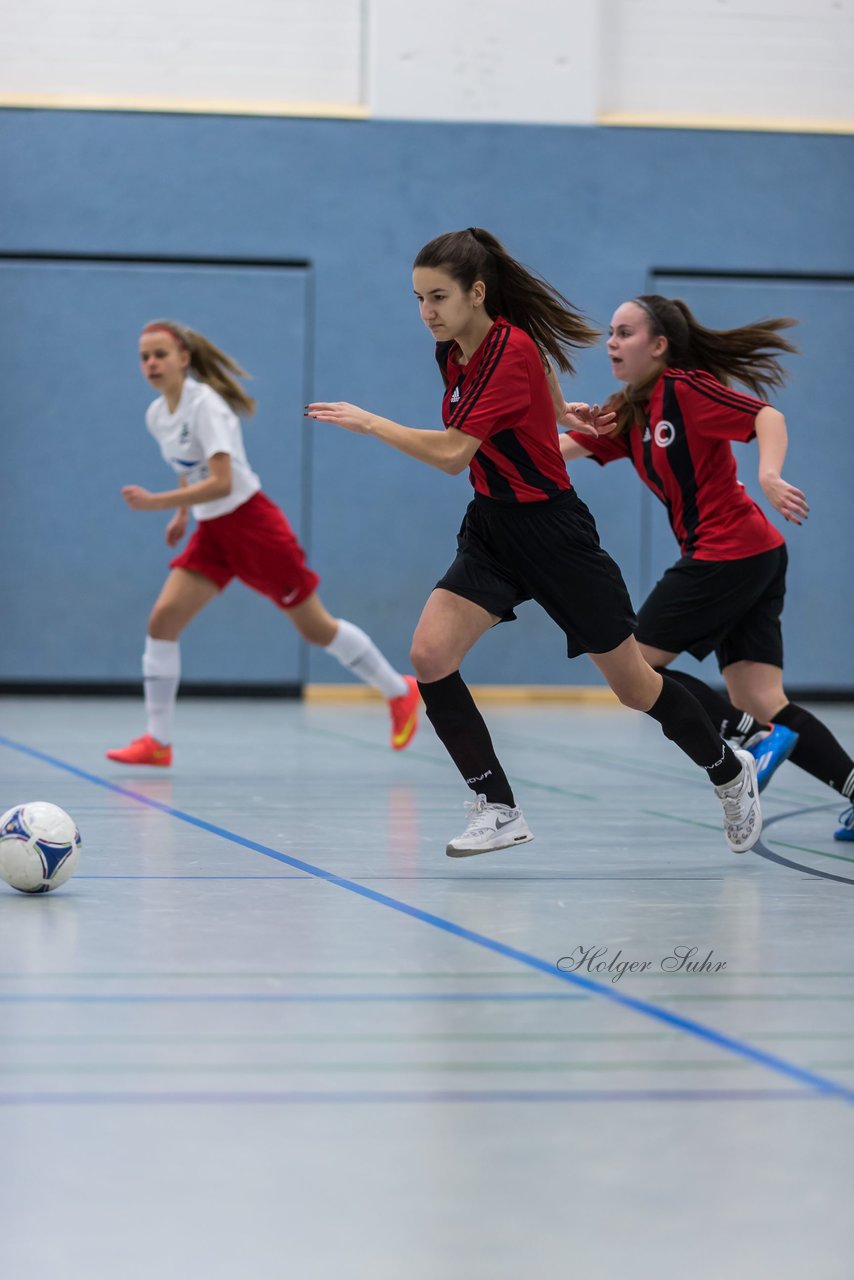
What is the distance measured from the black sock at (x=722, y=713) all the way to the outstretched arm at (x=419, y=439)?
1282 millimetres

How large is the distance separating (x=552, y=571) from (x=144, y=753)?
2.66 meters

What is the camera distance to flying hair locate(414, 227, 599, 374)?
3.91 m

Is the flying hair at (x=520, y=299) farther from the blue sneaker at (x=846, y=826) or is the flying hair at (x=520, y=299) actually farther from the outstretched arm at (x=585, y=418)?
the blue sneaker at (x=846, y=826)

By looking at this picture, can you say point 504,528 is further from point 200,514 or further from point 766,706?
point 200,514

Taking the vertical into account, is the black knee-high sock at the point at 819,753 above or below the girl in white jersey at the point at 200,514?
below

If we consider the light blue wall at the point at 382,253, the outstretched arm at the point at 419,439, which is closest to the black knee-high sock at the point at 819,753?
the outstretched arm at the point at 419,439

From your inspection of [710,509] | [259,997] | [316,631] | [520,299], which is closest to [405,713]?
[316,631]

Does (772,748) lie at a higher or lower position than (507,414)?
lower

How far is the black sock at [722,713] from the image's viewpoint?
4.94m

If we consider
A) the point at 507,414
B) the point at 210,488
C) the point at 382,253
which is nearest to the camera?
the point at 507,414

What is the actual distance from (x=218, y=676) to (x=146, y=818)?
556 centimetres

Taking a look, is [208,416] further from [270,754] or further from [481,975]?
[481,975]

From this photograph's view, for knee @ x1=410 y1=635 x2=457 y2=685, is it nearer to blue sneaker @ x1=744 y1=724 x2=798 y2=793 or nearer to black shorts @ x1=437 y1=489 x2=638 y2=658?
black shorts @ x1=437 y1=489 x2=638 y2=658

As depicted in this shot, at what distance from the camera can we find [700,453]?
4.74m
